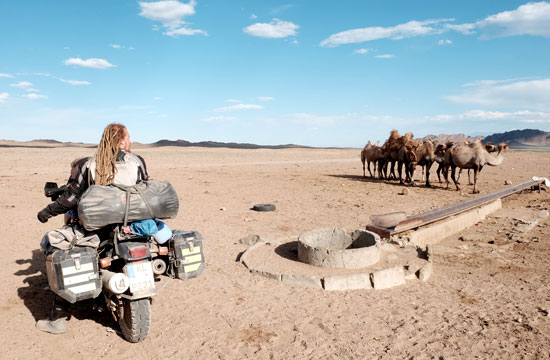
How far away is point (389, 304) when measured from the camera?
17.0 feet

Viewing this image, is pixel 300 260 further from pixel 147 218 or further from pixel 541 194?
pixel 541 194

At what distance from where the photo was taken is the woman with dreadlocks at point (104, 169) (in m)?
4.08

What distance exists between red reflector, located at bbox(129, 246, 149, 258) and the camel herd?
14843 mm

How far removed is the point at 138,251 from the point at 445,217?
27.2 ft

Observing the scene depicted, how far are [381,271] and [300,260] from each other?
143 cm

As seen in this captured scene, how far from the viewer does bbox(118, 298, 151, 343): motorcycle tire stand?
393 cm

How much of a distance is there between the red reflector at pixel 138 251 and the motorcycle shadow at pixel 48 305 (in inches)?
40.6

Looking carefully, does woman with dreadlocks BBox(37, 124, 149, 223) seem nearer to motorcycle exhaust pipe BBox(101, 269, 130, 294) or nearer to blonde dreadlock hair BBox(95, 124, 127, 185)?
blonde dreadlock hair BBox(95, 124, 127, 185)

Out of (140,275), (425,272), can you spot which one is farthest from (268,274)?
(140,275)

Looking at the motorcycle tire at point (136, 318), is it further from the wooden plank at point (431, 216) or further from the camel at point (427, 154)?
the camel at point (427, 154)

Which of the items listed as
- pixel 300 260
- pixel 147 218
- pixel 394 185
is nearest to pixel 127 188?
pixel 147 218

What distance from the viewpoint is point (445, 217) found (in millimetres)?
9906

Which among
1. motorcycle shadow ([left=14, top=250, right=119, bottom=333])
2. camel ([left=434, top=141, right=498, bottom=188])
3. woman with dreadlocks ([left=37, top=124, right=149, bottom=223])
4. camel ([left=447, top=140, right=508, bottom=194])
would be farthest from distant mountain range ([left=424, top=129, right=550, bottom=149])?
woman with dreadlocks ([left=37, top=124, right=149, bottom=223])

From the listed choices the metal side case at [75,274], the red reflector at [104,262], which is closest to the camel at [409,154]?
the red reflector at [104,262]
